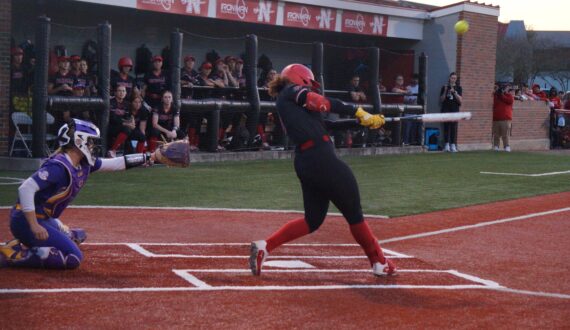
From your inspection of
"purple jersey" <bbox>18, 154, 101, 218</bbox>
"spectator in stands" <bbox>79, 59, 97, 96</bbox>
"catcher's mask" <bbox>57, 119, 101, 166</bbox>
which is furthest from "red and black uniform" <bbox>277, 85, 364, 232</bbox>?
"spectator in stands" <bbox>79, 59, 97, 96</bbox>

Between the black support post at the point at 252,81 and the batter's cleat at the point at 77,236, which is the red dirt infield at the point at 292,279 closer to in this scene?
the batter's cleat at the point at 77,236

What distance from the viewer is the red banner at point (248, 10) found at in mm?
19172

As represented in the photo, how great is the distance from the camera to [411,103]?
23547 mm

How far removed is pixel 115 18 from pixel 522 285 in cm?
1503

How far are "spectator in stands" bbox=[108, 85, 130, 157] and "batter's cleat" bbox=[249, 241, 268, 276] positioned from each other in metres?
9.22

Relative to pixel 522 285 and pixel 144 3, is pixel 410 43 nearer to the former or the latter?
pixel 144 3

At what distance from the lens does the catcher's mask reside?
→ 683 centimetres

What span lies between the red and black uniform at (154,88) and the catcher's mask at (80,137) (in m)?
9.97

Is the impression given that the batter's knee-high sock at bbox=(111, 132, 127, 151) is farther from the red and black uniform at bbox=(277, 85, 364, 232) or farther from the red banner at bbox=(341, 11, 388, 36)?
the red and black uniform at bbox=(277, 85, 364, 232)

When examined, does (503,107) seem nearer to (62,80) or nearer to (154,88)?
(154,88)

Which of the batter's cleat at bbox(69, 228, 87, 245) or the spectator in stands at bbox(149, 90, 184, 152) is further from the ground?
the spectator in stands at bbox(149, 90, 184, 152)

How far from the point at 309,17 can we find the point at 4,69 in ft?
27.7

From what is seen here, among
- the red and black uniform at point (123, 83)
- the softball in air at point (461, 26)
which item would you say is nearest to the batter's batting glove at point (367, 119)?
the red and black uniform at point (123, 83)

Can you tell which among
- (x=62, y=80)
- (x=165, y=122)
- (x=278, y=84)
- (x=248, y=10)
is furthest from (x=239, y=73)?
(x=278, y=84)
